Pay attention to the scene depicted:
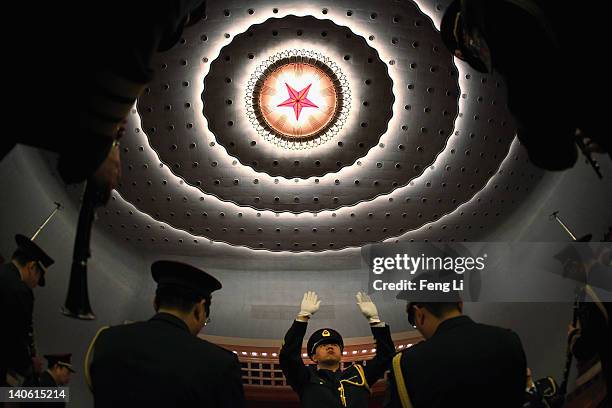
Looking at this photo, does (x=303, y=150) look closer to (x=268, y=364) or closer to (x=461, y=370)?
(x=268, y=364)

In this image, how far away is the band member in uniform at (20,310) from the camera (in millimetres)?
1818

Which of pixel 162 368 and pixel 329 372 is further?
pixel 329 372

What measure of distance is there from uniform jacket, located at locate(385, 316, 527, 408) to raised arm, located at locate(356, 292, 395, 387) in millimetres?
652

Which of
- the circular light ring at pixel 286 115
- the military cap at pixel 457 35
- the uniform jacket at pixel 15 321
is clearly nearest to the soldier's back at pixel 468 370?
the military cap at pixel 457 35

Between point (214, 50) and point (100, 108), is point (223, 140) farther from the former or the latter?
point (100, 108)

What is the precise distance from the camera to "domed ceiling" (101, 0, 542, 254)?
2.58 m

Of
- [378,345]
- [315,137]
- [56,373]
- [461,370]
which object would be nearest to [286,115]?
[315,137]

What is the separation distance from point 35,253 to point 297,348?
3.13ft

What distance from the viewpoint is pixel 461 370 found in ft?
4.84

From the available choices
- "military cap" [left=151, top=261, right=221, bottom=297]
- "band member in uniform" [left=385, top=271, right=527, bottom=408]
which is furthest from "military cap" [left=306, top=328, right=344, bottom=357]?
"military cap" [left=151, top=261, right=221, bottom=297]

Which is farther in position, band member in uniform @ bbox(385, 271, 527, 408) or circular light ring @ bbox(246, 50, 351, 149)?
circular light ring @ bbox(246, 50, 351, 149)

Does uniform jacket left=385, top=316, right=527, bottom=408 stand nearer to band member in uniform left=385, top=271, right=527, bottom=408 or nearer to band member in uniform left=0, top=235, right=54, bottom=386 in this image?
band member in uniform left=385, top=271, right=527, bottom=408

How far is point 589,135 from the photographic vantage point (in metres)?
1.20

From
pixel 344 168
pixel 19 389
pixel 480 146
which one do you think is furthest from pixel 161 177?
pixel 480 146
